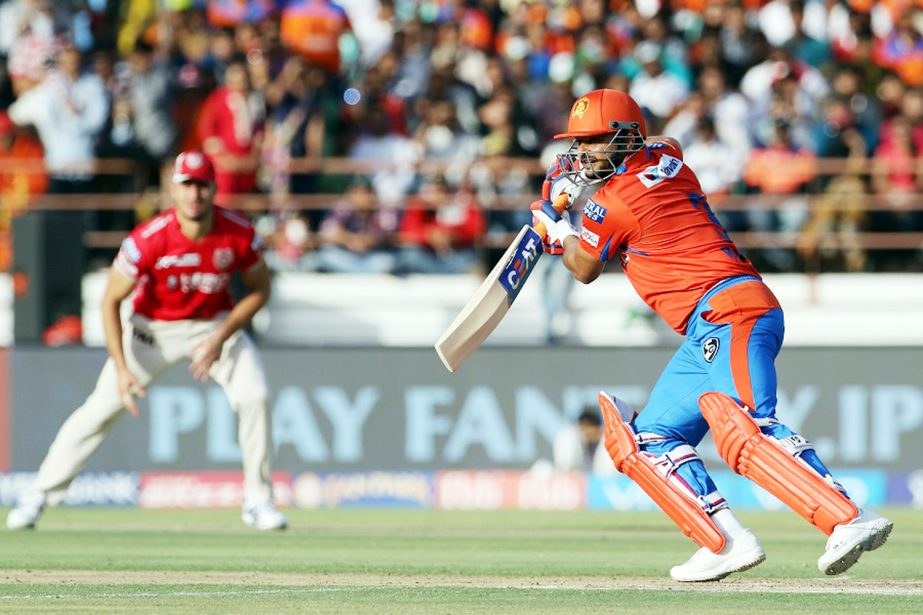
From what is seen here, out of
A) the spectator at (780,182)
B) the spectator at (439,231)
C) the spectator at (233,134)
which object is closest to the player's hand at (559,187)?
the spectator at (439,231)

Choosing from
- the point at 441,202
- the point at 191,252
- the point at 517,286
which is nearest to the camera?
the point at 517,286

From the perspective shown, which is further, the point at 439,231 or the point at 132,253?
the point at 439,231

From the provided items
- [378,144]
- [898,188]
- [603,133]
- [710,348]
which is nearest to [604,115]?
[603,133]

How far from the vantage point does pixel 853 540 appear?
552 centimetres

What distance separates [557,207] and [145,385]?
349 centimetres

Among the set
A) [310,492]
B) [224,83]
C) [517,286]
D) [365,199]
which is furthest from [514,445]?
[517,286]

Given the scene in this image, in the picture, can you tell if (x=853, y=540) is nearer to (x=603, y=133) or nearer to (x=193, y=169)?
(x=603, y=133)

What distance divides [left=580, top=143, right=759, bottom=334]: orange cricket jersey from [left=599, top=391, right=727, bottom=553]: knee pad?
1.50 feet

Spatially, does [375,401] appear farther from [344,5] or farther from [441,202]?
[344,5]

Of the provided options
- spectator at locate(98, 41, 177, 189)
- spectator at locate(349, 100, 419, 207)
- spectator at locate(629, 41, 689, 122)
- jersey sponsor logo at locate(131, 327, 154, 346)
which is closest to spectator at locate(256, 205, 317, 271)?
spectator at locate(349, 100, 419, 207)

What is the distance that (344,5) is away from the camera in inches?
601

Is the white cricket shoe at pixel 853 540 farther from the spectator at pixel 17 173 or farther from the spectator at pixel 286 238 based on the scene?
the spectator at pixel 17 173

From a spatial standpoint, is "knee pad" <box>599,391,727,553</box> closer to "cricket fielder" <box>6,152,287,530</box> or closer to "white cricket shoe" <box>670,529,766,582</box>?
"white cricket shoe" <box>670,529,766,582</box>

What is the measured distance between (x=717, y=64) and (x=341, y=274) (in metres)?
3.60
